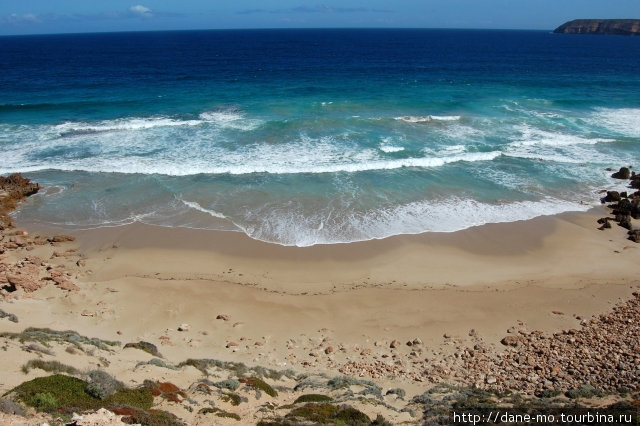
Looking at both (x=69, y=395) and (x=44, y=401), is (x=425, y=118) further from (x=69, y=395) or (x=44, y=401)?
(x=44, y=401)

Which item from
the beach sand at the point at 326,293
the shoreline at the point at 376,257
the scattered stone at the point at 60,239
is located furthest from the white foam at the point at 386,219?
the scattered stone at the point at 60,239

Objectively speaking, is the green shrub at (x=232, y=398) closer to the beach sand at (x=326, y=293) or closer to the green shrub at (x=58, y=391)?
the beach sand at (x=326, y=293)

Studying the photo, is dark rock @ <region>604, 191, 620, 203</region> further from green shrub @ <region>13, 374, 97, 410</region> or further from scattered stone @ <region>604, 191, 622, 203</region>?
green shrub @ <region>13, 374, 97, 410</region>

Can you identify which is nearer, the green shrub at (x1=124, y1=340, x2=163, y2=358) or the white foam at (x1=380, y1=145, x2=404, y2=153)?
the green shrub at (x1=124, y1=340, x2=163, y2=358)

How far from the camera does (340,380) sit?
35.6 ft

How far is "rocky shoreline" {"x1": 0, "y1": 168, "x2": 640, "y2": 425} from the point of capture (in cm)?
856

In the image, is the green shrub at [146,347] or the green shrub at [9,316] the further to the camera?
the green shrub at [9,316]

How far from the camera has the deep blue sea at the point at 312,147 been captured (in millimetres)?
20812

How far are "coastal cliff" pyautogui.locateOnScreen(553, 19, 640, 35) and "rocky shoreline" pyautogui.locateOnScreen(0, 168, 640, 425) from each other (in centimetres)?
17890

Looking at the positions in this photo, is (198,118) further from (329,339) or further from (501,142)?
(329,339)

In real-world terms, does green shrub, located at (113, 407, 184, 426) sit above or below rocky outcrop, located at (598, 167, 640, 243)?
below

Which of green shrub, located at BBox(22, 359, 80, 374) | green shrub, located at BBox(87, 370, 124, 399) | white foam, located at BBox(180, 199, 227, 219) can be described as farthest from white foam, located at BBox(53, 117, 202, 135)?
green shrub, located at BBox(87, 370, 124, 399)

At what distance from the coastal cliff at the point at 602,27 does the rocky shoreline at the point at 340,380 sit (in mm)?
178904

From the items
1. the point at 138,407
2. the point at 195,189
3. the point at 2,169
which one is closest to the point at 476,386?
the point at 138,407
